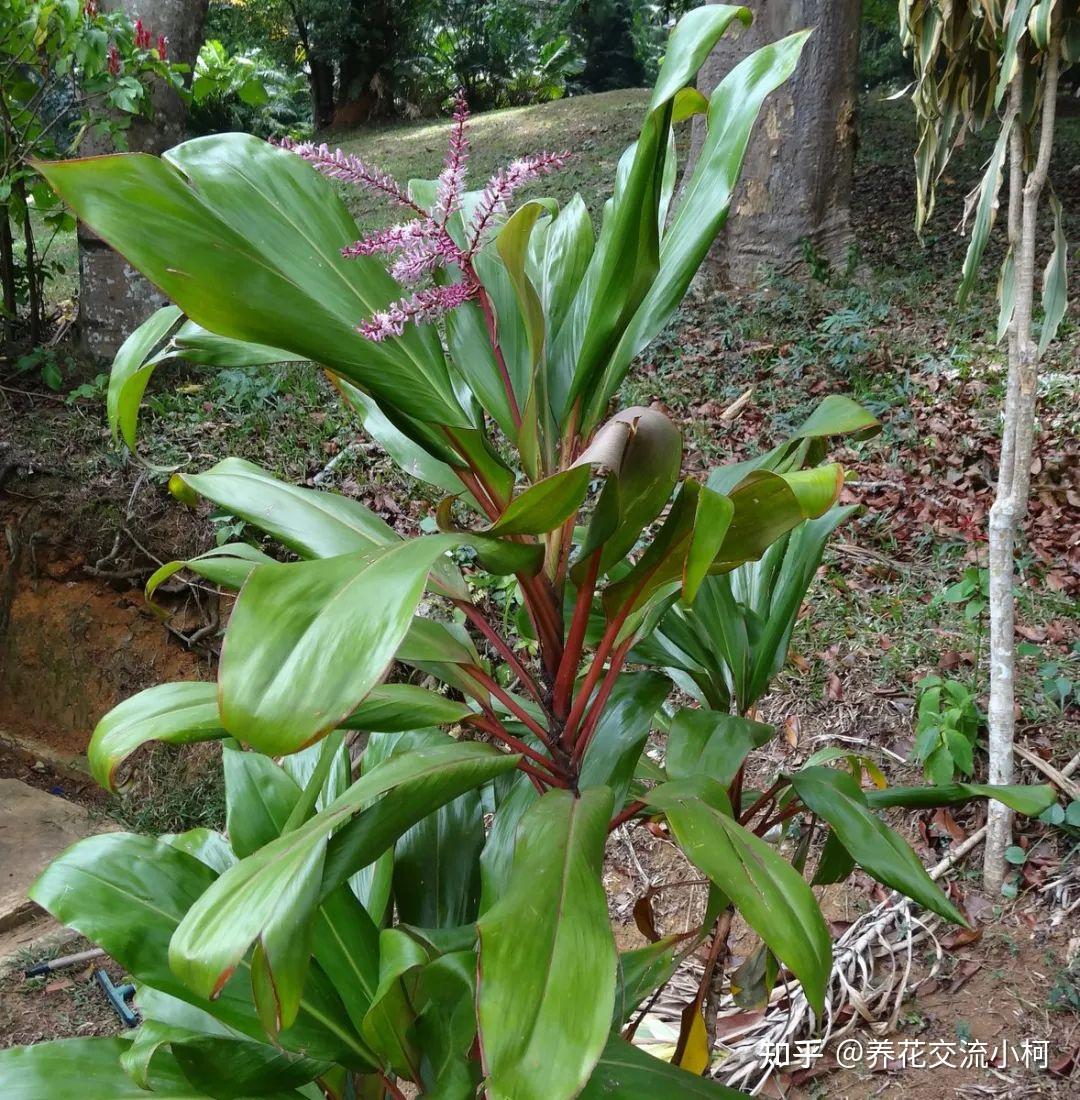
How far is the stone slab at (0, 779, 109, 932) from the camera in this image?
292 cm

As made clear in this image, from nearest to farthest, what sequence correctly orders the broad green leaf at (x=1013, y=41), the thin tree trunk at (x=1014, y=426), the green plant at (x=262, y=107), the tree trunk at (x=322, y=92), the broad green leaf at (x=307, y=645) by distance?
the broad green leaf at (x=307, y=645) < the broad green leaf at (x=1013, y=41) < the thin tree trunk at (x=1014, y=426) < the green plant at (x=262, y=107) < the tree trunk at (x=322, y=92)

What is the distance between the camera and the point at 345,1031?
1166 mm

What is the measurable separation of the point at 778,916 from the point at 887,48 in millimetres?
14167

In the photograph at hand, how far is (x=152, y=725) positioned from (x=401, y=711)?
28cm

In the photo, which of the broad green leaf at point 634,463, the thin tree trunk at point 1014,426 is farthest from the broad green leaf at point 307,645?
the thin tree trunk at point 1014,426

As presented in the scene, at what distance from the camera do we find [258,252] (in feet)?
2.94

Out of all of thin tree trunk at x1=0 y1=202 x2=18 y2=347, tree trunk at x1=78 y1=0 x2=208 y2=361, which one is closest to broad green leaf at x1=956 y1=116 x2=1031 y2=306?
tree trunk at x1=78 y1=0 x2=208 y2=361

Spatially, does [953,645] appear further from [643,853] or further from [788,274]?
[788,274]

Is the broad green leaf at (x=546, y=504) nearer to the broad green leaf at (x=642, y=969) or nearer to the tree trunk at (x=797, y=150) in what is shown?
the broad green leaf at (x=642, y=969)

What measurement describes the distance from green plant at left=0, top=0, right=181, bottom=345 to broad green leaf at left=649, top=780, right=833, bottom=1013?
4070 mm

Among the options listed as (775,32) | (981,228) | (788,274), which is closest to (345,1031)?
(981,228)

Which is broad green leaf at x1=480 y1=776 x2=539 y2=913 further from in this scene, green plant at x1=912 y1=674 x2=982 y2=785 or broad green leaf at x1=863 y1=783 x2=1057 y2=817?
green plant at x1=912 y1=674 x2=982 y2=785

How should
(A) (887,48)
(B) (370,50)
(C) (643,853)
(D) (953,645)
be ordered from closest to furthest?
(C) (643,853) → (D) (953,645) → (A) (887,48) → (B) (370,50)

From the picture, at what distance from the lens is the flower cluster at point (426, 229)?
91 cm
